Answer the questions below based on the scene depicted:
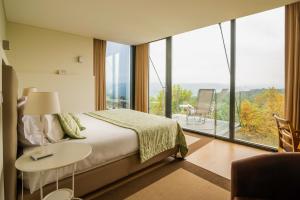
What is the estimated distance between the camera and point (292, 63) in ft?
9.19

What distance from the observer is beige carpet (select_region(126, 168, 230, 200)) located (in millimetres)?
1949

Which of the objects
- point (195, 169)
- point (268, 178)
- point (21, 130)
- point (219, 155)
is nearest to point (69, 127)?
point (21, 130)

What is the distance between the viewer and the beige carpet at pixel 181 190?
1949 mm

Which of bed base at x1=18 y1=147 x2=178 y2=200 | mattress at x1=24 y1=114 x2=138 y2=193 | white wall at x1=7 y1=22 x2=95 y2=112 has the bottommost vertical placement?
bed base at x1=18 y1=147 x2=178 y2=200

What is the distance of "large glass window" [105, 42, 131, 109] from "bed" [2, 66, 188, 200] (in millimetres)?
2719

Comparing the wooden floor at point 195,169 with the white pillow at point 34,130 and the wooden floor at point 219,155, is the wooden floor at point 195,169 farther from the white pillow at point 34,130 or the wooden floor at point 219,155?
the white pillow at point 34,130

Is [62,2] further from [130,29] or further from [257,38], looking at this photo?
[257,38]

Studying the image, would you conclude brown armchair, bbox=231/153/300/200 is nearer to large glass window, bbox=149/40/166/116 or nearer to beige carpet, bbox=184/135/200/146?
beige carpet, bbox=184/135/200/146

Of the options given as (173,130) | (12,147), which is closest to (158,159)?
(173,130)

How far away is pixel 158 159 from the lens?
8.60 feet

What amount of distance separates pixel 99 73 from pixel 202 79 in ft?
9.15

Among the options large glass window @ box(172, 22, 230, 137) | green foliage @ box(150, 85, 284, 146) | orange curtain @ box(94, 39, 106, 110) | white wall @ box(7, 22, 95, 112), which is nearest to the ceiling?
white wall @ box(7, 22, 95, 112)

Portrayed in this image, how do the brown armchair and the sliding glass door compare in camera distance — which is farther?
the sliding glass door

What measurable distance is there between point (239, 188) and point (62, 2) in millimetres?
3284
